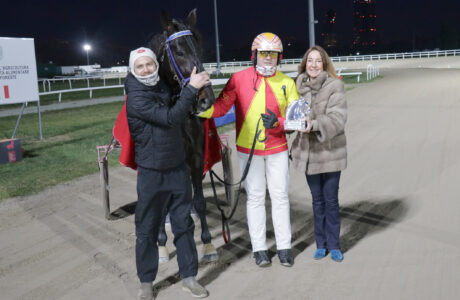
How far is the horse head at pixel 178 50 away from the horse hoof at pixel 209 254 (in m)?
1.46

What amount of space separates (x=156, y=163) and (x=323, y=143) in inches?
56.3

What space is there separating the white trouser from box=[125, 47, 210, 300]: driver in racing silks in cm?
64

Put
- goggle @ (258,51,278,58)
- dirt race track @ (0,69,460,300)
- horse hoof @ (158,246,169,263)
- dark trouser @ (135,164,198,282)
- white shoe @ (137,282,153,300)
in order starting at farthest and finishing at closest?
horse hoof @ (158,246,169,263) → goggle @ (258,51,278,58) → dirt race track @ (0,69,460,300) → white shoe @ (137,282,153,300) → dark trouser @ (135,164,198,282)

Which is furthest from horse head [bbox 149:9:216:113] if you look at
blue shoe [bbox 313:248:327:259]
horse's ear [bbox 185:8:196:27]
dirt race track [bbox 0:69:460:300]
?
blue shoe [bbox 313:248:327:259]

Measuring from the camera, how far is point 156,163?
3.04m

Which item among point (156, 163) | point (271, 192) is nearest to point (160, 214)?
point (156, 163)

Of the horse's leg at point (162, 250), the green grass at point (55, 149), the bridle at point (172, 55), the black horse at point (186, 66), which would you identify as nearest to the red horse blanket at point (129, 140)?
the black horse at point (186, 66)

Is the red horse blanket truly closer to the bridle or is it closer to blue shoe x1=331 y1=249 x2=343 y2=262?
the bridle

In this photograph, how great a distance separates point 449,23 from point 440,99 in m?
89.1

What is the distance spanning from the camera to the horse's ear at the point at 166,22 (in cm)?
327

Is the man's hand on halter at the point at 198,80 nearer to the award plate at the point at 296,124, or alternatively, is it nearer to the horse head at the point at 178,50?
the horse head at the point at 178,50

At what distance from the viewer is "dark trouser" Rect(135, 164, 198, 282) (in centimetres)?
311

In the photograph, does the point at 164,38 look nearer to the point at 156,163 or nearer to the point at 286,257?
the point at 156,163

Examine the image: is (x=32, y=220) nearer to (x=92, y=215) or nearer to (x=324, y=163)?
(x=92, y=215)
